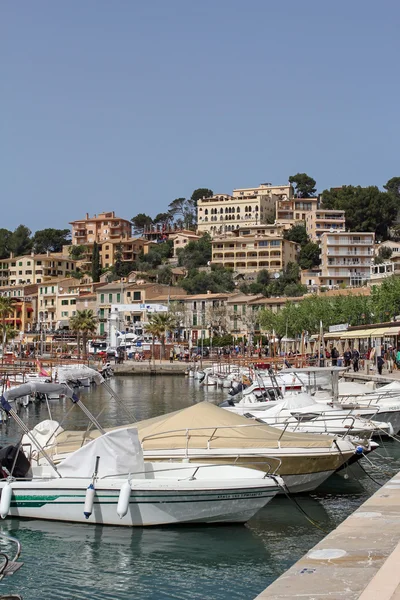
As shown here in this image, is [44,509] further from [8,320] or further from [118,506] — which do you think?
[8,320]

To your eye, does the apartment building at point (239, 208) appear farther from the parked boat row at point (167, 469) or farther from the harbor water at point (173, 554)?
the harbor water at point (173, 554)

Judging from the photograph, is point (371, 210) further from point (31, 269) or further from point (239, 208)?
point (31, 269)

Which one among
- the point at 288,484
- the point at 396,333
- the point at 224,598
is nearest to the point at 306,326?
the point at 396,333

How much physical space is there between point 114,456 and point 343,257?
13035cm

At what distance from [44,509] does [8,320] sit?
134149mm

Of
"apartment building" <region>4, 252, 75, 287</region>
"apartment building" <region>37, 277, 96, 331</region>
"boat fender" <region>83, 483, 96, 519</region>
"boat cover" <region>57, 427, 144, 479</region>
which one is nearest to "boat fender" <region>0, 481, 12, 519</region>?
"boat cover" <region>57, 427, 144, 479</region>

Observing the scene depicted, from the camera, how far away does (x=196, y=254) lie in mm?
165875

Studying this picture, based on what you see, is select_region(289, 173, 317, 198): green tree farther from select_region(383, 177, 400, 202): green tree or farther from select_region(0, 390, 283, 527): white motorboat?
select_region(0, 390, 283, 527): white motorboat

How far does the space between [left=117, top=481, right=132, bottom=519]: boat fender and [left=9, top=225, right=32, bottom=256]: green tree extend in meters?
180

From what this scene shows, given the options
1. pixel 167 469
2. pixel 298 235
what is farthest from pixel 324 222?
pixel 167 469

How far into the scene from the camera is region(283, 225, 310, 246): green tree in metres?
164

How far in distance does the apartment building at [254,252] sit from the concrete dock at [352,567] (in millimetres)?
140756

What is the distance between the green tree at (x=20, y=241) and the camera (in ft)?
627

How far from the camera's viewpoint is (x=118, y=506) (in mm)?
16391
